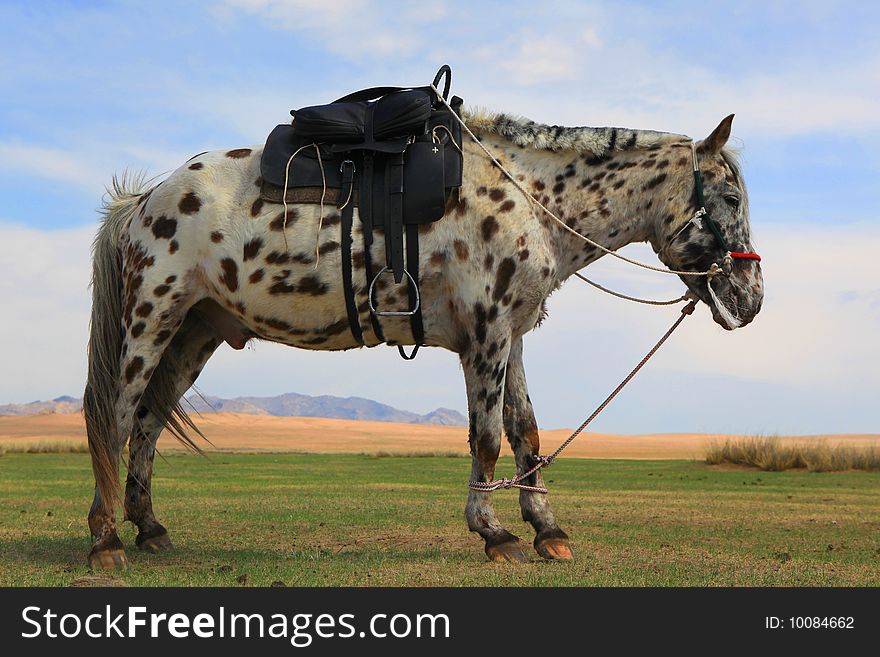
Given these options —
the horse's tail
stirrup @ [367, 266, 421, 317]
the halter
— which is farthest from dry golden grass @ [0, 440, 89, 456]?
the halter

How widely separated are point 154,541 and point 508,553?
311cm

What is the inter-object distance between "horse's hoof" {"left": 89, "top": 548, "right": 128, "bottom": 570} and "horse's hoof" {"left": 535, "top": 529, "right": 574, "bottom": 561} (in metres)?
3.22

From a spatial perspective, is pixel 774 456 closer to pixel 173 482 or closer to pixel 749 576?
pixel 173 482

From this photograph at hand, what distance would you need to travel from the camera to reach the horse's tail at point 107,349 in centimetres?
737

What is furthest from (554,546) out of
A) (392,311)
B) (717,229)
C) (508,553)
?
(717,229)

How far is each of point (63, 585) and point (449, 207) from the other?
3831 millimetres

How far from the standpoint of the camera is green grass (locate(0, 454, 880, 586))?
21.6ft

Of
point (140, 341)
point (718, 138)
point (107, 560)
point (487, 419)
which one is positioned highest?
point (718, 138)

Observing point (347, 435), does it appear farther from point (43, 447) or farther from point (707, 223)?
point (707, 223)

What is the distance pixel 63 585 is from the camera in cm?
617

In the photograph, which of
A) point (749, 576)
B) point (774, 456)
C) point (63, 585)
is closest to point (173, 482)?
point (63, 585)

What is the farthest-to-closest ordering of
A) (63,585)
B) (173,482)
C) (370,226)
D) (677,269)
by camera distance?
(173,482) < (677,269) < (370,226) < (63,585)

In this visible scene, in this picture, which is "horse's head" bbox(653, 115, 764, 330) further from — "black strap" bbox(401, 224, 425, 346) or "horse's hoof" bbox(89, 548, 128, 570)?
"horse's hoof" bbox(89, 548, 128, 570)

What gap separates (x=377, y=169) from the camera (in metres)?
7.30
